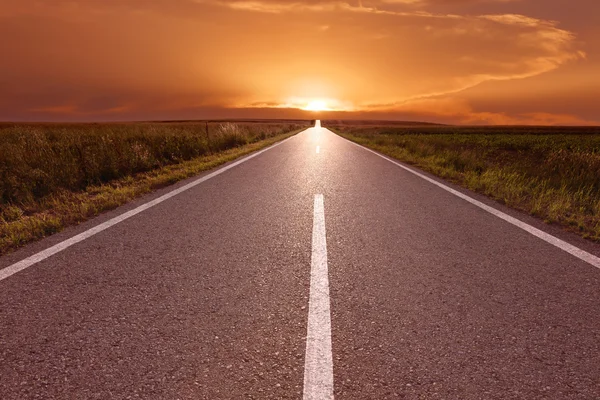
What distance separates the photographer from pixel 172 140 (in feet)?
51.1

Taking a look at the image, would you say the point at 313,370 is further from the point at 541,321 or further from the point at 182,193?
the point at 182,193

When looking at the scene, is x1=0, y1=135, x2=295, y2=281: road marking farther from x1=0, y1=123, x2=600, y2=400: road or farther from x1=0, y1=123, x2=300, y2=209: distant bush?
x1=0, y1=123, x2=300, y2=209: distant bush

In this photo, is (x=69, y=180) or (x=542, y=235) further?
(x=69, y=180)

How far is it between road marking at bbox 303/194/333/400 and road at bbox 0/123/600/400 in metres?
0.01

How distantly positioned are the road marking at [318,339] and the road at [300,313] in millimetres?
11

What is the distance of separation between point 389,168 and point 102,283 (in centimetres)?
983

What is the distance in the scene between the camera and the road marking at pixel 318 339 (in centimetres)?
224

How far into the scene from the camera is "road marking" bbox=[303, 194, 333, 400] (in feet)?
7.35

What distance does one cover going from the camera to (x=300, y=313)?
10.1 feet

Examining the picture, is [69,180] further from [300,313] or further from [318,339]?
[318,339]

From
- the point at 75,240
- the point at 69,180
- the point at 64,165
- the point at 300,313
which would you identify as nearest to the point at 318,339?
the point at 300,313

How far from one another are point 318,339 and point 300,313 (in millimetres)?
385

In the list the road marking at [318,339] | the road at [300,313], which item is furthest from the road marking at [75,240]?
the road marking at [318,339]

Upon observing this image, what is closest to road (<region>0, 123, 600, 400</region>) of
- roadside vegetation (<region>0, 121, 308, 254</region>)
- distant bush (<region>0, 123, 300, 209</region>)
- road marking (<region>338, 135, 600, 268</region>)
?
road marking (<region>338, 135, 600, 268</region>)
